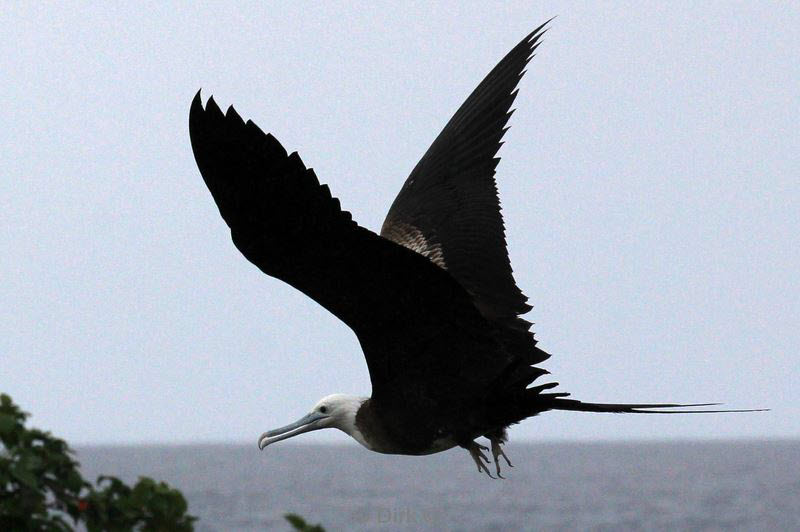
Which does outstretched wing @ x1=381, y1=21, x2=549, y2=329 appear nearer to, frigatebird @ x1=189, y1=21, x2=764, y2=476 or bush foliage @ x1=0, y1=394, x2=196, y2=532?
frigatebird @ x1=189, y1=21, x2=764, y2=476

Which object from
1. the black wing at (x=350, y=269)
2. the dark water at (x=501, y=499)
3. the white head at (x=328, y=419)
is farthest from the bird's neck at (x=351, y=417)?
the dark water at (x=501, y=499)

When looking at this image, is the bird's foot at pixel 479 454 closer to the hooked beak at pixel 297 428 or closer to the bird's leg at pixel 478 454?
the bird's leg at pixel 478 454

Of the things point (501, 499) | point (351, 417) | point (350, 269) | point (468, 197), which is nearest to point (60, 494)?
point (350, 269)

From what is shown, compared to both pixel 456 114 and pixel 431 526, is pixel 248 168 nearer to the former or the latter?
pixel 456 114

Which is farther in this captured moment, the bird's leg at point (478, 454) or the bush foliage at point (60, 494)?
the bird's leg at point (478, 454)

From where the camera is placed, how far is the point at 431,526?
39.8 metres

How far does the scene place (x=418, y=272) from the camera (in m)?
4.98

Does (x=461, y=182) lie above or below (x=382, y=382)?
above

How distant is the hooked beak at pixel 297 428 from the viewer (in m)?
6.01

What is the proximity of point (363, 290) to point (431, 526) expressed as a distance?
35.5 meters

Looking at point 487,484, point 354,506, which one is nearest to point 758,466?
point 487,484

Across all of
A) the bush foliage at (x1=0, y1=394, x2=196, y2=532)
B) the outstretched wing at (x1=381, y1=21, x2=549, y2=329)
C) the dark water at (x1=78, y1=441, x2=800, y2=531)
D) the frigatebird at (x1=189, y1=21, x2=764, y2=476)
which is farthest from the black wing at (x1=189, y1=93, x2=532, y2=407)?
the dark water at (x1=78, y1=441, x2=800, y2=531)

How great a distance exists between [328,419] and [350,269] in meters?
1.26

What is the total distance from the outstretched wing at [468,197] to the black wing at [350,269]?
0.88 m
